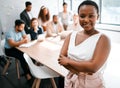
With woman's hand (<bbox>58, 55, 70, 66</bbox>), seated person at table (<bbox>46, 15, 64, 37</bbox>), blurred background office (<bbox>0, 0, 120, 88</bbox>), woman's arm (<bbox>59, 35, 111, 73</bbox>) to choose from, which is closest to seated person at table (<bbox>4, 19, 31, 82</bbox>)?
seated person at table (<bbox>46, 15, 64, 37</bbox>)

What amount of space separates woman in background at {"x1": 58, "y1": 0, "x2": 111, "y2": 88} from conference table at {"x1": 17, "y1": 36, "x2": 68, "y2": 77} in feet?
2.87

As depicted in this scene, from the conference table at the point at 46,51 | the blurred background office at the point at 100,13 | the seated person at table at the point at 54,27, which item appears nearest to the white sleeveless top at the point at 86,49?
the conference table at the point at 46,51

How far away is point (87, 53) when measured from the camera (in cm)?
104

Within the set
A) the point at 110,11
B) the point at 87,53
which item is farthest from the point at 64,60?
the point at 110,11

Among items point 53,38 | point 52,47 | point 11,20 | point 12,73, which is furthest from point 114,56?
point 11,20

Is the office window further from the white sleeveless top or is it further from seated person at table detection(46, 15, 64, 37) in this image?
the white sleeveless top

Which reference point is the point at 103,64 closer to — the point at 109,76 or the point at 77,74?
the point at 77,74

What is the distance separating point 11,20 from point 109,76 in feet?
12.6

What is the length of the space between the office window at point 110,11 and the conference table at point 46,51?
2247mm

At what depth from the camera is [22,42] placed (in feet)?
10.8

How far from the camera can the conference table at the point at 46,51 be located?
229 centimetres

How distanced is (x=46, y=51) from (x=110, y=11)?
318 centimetres

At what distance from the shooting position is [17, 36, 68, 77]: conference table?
7.50 ft

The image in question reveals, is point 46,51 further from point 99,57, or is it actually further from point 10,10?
point 10,10
